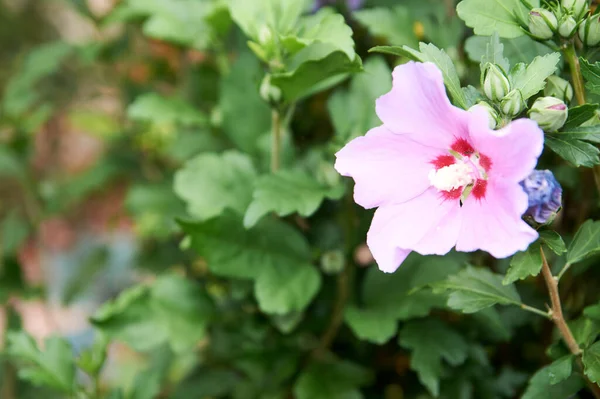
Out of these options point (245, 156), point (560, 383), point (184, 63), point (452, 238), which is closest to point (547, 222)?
point (452, 238)

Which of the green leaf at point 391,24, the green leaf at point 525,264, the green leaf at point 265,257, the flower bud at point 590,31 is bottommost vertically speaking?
the green leaf at point 265,257

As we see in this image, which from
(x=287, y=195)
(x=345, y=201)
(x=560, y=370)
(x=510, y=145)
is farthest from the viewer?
(x=345, y=201)

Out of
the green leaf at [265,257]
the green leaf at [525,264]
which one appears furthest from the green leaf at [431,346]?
the green leaf at [525,264]

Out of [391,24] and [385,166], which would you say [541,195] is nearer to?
[385,166]

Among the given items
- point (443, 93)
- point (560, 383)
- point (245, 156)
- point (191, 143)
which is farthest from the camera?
point (191, 143)

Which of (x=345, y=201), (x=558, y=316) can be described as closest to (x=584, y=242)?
(x=558, y=316)

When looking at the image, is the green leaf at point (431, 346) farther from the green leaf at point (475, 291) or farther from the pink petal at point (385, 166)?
the pink petal at point (385, 166)

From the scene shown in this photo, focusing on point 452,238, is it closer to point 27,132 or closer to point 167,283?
→ point 167,283
